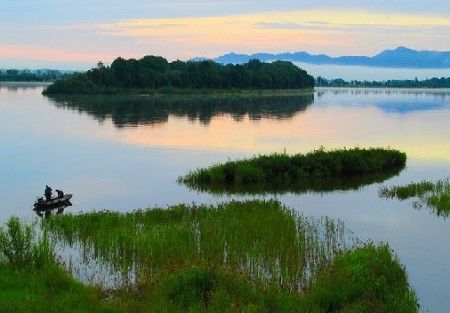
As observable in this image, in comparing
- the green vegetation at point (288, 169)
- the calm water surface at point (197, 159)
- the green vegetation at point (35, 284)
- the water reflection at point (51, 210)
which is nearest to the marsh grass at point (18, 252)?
the green vegetation at point (35, 284)

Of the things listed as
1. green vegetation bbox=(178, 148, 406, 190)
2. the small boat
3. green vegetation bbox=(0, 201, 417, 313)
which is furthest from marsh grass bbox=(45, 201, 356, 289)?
green vegetation bbox=(178, 148, 406, 190)

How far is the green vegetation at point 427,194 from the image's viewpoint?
34344 millimetres

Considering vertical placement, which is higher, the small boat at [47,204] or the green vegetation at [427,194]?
the small boat at [47,204]

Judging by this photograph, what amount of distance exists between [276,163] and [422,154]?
24417 millimetres

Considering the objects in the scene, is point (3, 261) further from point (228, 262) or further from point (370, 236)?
point (370, 236)

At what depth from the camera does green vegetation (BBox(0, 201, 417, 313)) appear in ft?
53.8

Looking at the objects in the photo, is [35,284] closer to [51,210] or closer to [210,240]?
[210,240]

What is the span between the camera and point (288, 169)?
1768 inches

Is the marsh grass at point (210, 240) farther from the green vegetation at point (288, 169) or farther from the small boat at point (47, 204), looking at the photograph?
the green vegetation at point (288, 169)

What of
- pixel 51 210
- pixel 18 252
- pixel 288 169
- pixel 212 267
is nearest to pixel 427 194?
pixel 288 169

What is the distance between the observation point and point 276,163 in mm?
44656

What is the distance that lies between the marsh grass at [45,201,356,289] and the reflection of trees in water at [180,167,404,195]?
9335 millimetres

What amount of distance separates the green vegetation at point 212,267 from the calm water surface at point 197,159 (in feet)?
9.39

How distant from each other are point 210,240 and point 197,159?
32824 mm
